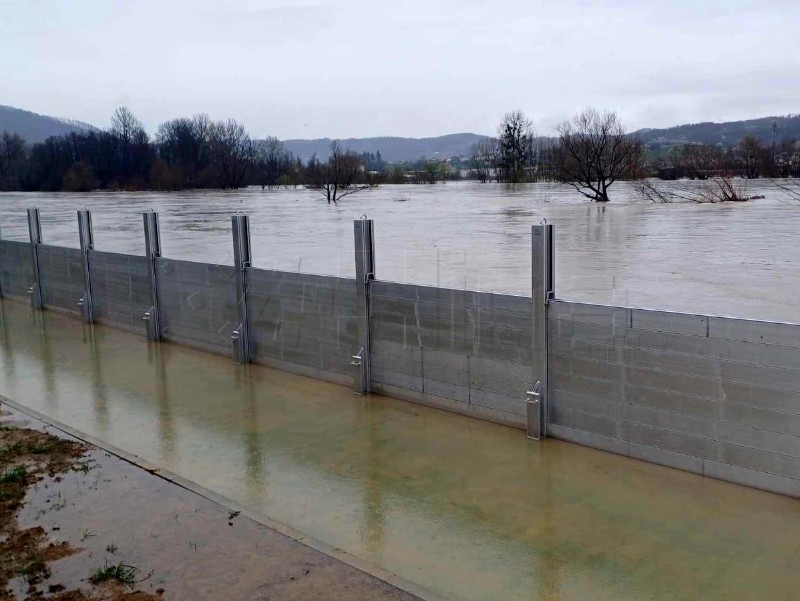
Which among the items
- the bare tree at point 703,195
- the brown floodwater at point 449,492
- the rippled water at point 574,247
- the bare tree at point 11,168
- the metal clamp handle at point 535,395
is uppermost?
the bare tree at point 11,168

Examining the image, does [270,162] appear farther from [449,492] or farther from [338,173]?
[449,492]

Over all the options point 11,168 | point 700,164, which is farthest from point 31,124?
point 700,164

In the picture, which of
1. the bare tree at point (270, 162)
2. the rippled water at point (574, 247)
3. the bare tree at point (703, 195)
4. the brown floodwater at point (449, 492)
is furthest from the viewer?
Result: the bare tree at point (270, 162)

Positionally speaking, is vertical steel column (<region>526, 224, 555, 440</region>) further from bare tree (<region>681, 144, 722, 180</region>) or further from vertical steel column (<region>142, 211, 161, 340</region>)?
bare tree (<region>681, 144, 722, 180</region>)

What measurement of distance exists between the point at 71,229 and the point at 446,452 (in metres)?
22.9

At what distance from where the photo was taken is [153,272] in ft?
37.5

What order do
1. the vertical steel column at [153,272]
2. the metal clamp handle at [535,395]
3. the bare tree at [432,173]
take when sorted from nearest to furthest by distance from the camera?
the metal clamp handle at [535,395], the vertical steel column at [153,272], the bare tree at [432,173]

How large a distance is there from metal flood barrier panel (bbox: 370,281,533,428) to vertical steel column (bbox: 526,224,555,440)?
0.11m

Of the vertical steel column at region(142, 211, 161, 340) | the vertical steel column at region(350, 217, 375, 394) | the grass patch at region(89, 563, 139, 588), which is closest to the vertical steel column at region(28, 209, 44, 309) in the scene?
the vertical steel column at region(142, 211, 161, 340)

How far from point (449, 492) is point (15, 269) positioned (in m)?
A: 12.9

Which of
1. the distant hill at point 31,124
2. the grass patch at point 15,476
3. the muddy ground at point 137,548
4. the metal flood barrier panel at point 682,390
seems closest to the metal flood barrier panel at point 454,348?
the metal flood barrier panel at point 682,390

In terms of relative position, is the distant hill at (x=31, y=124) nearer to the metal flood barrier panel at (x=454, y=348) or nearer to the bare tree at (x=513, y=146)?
the bare tree at (x=513, y=146)

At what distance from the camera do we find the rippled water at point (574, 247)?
11.2 meters

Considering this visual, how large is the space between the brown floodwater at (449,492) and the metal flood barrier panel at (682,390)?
0.17m
